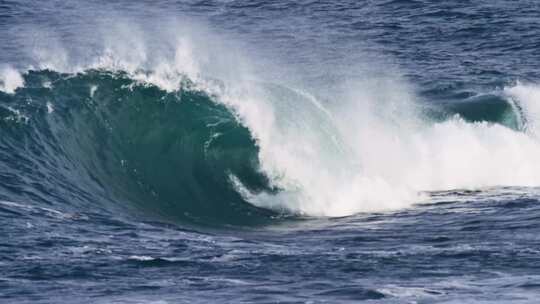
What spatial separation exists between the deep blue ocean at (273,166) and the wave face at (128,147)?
2.1 inches

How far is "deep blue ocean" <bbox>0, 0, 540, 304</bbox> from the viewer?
70.1 ft

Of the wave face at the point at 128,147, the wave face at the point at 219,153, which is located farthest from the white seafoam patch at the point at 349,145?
the wave face at the point at 128,147

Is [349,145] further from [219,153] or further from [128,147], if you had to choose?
[128,147]

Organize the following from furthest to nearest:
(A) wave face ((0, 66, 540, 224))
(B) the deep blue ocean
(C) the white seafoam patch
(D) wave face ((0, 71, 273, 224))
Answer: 1. (C) the white seafoam patch
2. (A) wave face ((0, 66, 540, 224))
3. (D) wave face ((0, 71, 273, 224))
4. (B) the deep blue ocean

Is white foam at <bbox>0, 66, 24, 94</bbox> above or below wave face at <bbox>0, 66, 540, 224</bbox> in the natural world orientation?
above

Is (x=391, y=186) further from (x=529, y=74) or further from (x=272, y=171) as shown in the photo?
(x=529, y=74)

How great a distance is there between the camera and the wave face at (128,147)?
28.5 metres

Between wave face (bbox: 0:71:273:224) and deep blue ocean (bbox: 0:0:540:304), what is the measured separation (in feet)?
0.18

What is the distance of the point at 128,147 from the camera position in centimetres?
3159

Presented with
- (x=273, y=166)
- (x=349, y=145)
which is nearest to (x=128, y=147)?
(x=273, y=166)

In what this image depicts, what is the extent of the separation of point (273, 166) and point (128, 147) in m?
3.66

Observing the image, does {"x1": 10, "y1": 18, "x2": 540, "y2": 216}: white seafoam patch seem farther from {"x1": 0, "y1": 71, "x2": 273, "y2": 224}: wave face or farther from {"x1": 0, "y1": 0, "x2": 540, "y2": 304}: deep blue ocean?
{"x1": 0, "y1": 71, "x2": 273, "y2": 224}: wave face

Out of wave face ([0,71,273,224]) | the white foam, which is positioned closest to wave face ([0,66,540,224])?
wave face ([0,71,273,224])

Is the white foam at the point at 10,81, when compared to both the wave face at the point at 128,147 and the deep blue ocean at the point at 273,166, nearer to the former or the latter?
the deep blue ocean at the point at 273,166
